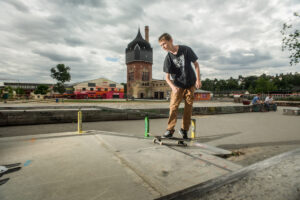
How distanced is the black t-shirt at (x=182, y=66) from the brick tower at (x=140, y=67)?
6056cm

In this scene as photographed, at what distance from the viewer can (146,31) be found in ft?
242

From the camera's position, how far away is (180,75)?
312cm

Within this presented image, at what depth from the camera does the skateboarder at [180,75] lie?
10.00ft

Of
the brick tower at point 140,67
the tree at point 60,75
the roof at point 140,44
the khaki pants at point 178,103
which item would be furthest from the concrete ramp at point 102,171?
the roof at point 140,44

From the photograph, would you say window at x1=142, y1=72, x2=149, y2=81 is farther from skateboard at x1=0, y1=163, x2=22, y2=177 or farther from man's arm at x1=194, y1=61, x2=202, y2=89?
skateboard at x1=0, y1=163, x2=22, y2=177

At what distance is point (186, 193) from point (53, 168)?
2.05 metres

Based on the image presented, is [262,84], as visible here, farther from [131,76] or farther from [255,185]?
[255,185]

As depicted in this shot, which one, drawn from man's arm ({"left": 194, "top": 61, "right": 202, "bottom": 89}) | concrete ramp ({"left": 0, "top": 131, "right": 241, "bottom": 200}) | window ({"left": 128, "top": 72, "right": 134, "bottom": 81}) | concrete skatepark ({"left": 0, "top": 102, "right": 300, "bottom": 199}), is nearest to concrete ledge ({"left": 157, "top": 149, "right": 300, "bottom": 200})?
concrete skatepark ({"left": 0, "top": 102, "right": 300, "bottom": 199})

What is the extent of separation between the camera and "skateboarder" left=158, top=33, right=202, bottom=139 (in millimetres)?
3047

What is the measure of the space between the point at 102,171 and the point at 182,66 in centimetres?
232

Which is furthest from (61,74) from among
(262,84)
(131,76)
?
(262,84)

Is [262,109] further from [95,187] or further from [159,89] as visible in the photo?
[159,89]

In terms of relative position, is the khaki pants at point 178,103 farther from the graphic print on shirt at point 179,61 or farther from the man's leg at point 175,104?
the graphic print on shirt at point 179,61

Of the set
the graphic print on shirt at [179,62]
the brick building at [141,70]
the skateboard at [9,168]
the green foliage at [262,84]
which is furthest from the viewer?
the green foliage at [262,84]
